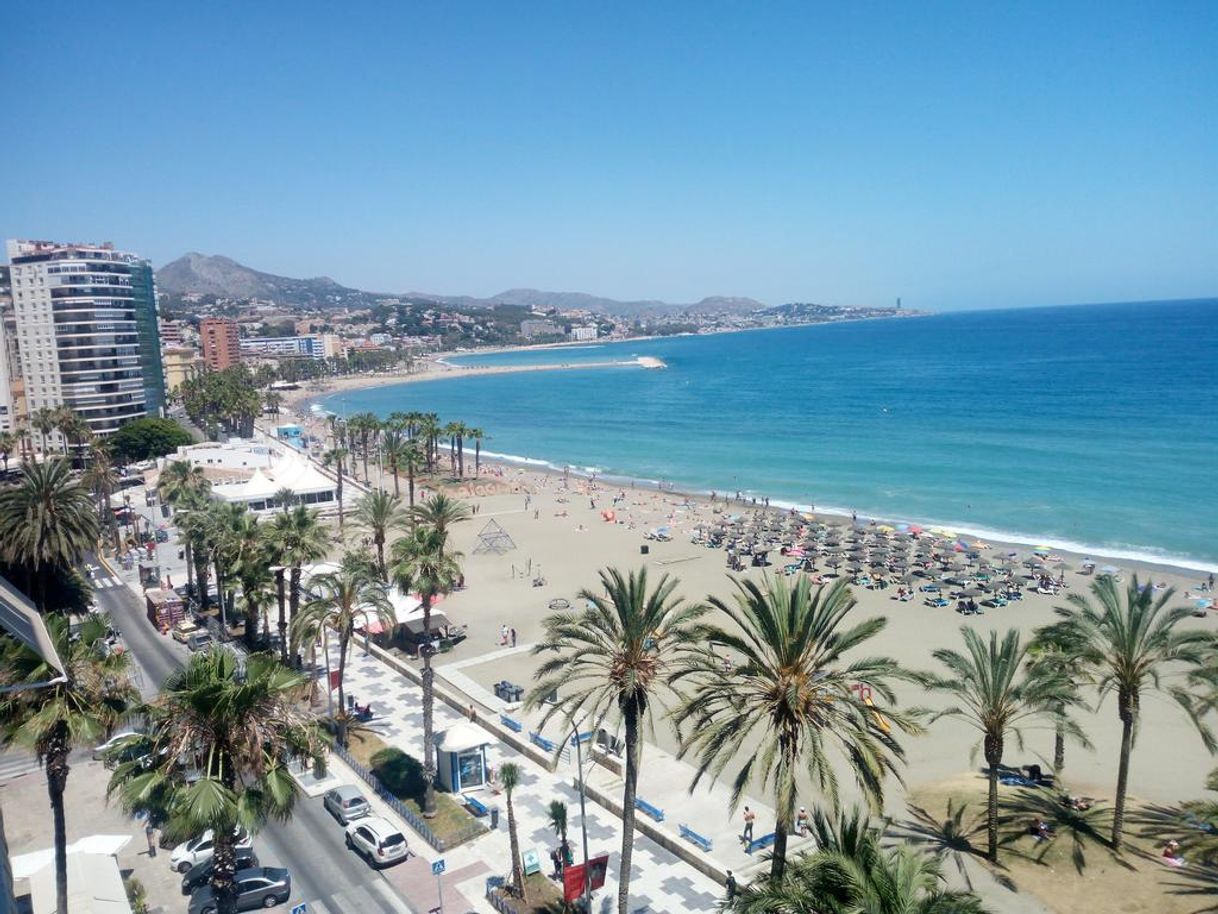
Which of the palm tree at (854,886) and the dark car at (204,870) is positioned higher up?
the palm tree at (854,886)

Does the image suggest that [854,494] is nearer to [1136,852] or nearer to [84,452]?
[1136,852]

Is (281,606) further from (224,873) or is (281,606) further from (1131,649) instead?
(1131,649)

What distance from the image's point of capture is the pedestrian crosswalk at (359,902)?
16578mm

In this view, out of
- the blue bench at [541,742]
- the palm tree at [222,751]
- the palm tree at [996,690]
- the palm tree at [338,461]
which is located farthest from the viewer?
the palm tree at [338,461]

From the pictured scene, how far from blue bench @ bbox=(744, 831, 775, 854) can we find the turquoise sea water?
38442 millimetres

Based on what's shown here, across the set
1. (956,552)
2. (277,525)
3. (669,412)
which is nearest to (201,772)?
(277,525)

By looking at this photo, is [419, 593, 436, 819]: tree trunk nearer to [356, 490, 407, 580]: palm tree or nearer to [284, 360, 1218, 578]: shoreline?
[356, 490, 407, 580]: palm tree

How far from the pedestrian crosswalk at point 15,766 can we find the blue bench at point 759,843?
18916mm

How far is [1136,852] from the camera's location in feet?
59.7

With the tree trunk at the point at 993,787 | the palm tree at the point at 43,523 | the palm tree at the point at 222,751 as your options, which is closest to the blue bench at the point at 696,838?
the tree trunk at the point at 993,787

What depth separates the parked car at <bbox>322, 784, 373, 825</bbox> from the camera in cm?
1967

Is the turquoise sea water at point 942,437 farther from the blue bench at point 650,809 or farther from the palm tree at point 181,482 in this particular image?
the palm tree at point 181,482

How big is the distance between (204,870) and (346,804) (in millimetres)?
3303

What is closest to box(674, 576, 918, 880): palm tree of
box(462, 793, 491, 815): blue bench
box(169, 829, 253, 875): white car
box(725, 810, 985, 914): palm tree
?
box(725, 810, 985, 914): palm tree
